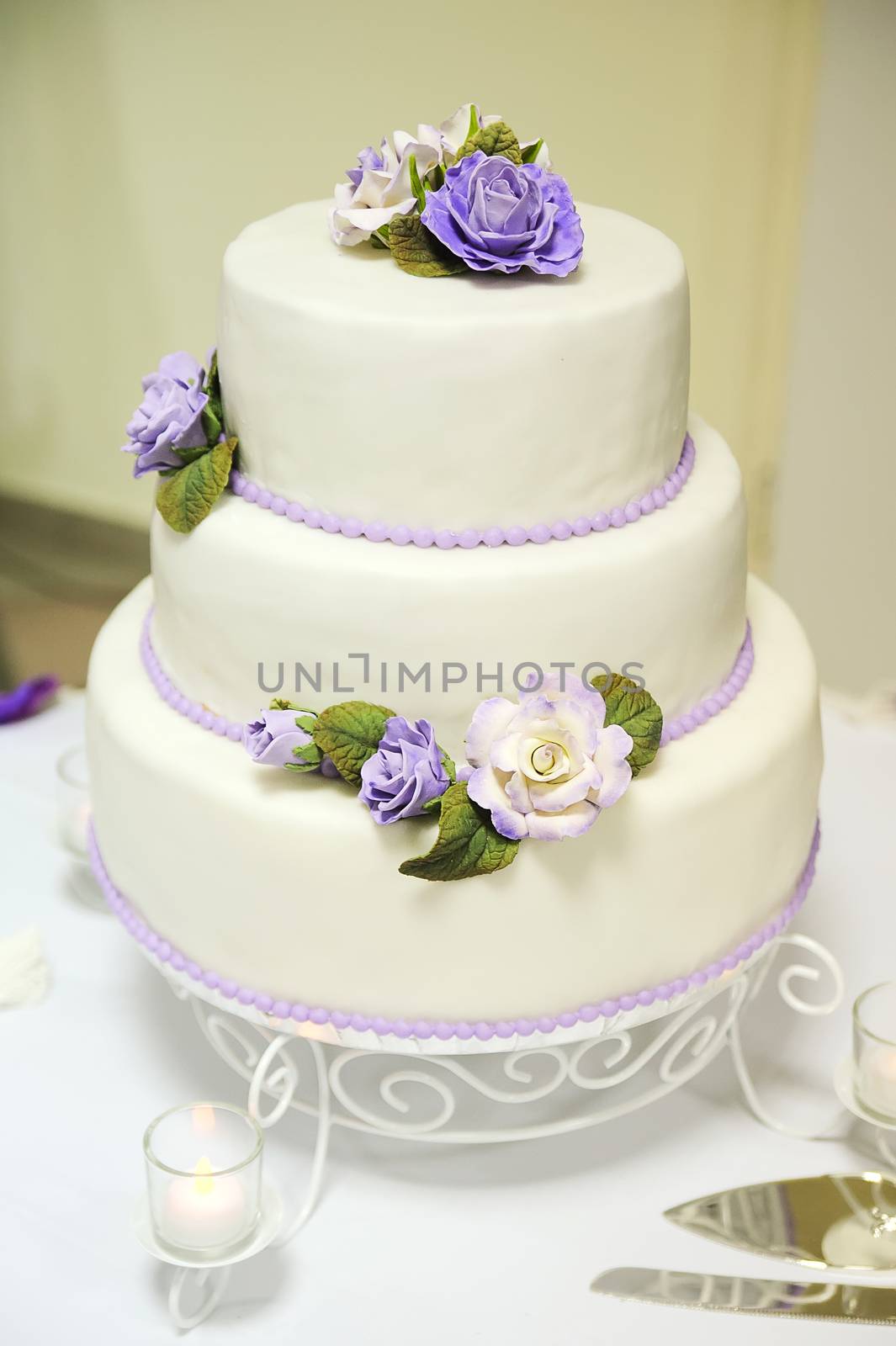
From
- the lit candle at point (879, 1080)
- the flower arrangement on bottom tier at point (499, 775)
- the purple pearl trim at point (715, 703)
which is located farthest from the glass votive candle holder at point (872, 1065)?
the flower arrangement on bottom tier at point (499, 775)

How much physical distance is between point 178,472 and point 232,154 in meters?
2.78

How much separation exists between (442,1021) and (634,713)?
0.44 meters

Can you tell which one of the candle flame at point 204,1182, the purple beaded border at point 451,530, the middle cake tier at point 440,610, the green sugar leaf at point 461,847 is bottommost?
the candle flame at point 204,1182

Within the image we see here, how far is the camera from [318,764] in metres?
1.74

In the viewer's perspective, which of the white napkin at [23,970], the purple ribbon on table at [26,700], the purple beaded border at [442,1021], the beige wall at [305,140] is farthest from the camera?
the beige wall at [305,140]

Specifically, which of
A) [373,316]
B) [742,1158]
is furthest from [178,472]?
[742,1158]

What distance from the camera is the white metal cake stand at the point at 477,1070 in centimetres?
183

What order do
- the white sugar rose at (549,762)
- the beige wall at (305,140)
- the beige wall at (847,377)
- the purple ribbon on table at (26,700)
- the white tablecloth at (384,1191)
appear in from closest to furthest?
1. the white sugar rose at (549,762)
2. the white tablecloth at (384,1191)
3. the purple ribbon on table at (26,700)
4. the beige wall at (847,377)
5. the beige wall at (305,140)

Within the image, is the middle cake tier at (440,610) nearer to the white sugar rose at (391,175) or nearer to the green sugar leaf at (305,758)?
the green sugar leaf at (305,758)

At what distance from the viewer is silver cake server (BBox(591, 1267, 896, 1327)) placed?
1881mm

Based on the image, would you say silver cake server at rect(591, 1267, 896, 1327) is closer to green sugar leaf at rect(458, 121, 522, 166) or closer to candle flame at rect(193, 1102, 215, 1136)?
candle flame at rect(193, 1102, 215, 1136)

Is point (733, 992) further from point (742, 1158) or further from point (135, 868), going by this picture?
point (135, 868)

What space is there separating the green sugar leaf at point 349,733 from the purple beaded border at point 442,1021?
0.32 metres

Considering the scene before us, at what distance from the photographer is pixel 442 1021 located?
1.77 metres
